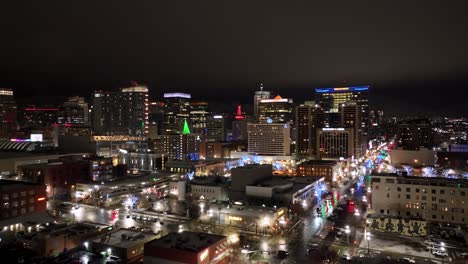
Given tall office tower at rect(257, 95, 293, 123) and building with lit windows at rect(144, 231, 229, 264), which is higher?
tall office tower at rect(257, 95, 293, 123)

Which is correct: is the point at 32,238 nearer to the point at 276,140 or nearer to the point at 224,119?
the point at 276,140

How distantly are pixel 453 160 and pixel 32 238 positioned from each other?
5452 centimetres

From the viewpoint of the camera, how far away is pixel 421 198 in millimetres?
26516

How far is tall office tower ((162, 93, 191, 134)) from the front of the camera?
101363 mm

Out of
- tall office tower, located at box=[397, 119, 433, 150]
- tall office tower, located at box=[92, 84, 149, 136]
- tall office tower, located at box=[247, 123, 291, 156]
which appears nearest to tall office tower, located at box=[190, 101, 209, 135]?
tall office tower, located at box=[92, 84, 149, 136]

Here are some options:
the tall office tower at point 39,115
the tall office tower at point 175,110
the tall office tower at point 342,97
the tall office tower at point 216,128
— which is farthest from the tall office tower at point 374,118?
the tall office tower at point 39,115

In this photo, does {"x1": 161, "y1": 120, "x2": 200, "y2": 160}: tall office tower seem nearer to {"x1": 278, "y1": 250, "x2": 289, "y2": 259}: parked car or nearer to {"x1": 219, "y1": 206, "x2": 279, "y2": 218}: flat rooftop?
{"x1": 219, "y1": 206, "x2": 279, "y2": 218}: flat rooftop

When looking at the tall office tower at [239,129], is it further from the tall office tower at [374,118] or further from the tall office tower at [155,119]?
the tall office tower at [374,118]

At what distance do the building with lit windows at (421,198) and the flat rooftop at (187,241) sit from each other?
13342 millimetres

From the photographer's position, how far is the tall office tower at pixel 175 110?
101 meters

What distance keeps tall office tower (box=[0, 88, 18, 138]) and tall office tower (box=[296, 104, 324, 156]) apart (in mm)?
65371

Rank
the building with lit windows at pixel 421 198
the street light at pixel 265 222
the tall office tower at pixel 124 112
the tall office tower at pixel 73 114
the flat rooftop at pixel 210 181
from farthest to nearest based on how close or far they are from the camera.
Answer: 1. the tall office tower at pixel 73 114
2. the tall office tower at pixel 124 112
3. the flat rooftop at pixel 210 181
4. the building with lit windows at pixel 421 198
5. the street light at pixel 265 222

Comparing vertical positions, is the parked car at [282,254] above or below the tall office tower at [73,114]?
below

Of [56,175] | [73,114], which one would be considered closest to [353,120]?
[56,175]
